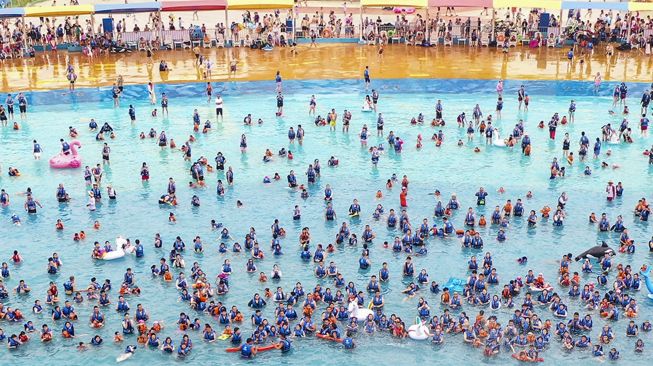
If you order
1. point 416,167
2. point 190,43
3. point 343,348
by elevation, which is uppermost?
point 190,43

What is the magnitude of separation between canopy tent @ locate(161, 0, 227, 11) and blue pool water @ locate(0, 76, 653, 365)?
39.6 ft

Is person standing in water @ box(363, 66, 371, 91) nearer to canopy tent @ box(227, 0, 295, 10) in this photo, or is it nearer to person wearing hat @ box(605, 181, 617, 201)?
canopy tent @ box(227, 0, 295, 10)

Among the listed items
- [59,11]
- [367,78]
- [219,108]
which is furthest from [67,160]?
[59,11]

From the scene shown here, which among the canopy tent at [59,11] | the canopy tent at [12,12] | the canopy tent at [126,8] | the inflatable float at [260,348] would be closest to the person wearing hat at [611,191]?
the inflatable float at [260,348]

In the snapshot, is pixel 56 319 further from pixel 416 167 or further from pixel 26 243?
pixel 416 167

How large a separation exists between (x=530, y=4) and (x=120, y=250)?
145 ft

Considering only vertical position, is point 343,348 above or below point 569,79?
below

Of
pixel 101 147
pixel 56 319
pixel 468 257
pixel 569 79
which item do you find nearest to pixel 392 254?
pixel 468 257

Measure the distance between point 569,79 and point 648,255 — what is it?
2824cm

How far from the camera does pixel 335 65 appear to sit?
68.2 metres

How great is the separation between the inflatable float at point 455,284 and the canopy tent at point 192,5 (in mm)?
43403

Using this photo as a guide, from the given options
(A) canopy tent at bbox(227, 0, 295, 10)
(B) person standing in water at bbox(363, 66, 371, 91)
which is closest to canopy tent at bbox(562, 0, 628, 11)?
(B) person standing in water at bbox(363, 66, 371, 91)

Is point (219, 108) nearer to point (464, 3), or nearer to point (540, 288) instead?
point (464, 3)

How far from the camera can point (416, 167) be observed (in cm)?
4856
